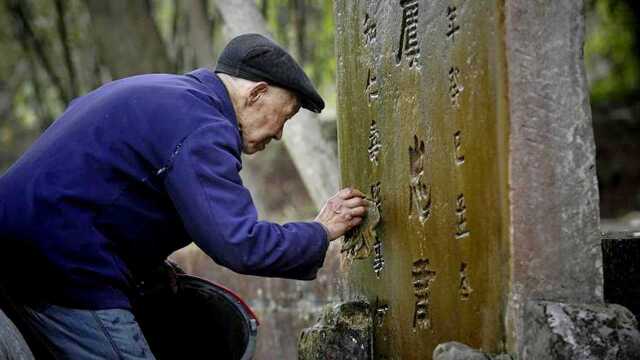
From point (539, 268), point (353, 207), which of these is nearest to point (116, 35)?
point (353, 207)

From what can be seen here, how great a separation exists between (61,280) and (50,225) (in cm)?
21

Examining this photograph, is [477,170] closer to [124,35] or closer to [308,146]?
[308,146]

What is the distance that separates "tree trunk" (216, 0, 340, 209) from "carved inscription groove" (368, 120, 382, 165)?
2936 millimetres

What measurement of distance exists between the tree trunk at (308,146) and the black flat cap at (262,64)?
11.5 ft

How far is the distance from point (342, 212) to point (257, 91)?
0.65 m

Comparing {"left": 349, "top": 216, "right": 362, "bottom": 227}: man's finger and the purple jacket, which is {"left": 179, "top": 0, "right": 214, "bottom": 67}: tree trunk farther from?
the purple jacket

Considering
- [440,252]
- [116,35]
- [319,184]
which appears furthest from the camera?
[116,35]

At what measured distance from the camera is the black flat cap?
3.74 meters

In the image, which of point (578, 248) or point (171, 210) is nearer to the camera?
point (578, 248)

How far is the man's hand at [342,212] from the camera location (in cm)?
393

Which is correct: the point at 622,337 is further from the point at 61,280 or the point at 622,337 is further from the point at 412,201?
the point at 61,280

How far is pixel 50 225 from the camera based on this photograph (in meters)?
3.31

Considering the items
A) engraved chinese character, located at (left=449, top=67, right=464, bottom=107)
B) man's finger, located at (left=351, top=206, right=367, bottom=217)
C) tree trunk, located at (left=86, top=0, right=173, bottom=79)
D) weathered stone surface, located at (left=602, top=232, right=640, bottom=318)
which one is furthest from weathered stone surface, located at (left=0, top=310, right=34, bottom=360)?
tree trunk, located at (left=86, top=0, right=173, bottom=79)

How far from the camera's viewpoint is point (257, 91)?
12.3ft
